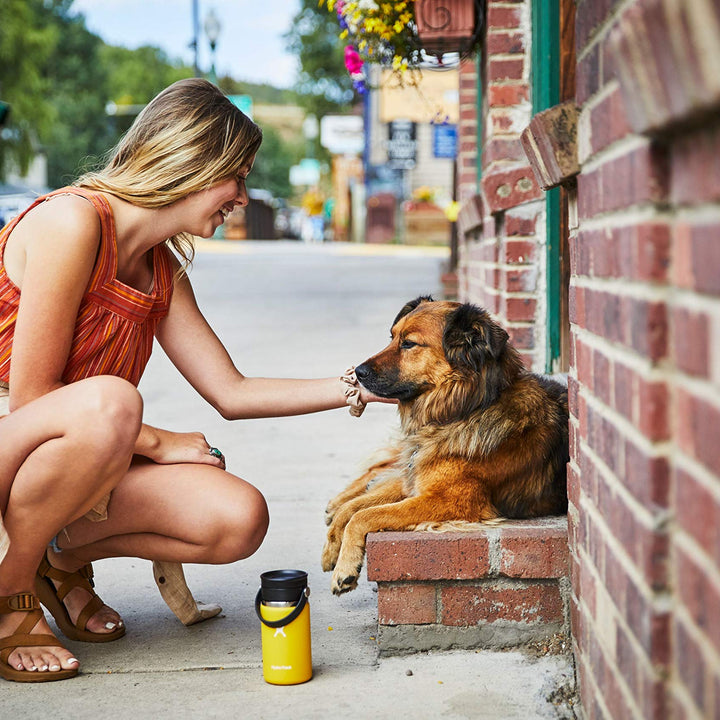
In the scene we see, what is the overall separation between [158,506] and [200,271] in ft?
50.4

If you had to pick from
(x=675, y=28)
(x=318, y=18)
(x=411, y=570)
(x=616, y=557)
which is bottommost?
(x=411, y=570)

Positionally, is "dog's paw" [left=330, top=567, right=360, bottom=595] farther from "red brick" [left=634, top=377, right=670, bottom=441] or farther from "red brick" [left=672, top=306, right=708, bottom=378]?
"red brick" [left=672, top=306, right=708, bottom=378]

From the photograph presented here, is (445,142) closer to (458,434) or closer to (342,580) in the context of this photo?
(458,434)

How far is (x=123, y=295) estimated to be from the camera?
294 cm

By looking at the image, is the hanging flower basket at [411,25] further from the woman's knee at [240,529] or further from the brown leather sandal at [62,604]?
the brown leather sandal at [62,604]

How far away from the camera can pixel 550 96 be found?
14.2 ft

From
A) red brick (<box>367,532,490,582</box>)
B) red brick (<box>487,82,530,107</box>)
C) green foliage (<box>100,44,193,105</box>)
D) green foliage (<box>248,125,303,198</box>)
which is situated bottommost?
red brick (<box>367,532,490,582</box>)

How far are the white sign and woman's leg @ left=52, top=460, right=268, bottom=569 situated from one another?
38417mm

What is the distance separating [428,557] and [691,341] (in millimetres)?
1636

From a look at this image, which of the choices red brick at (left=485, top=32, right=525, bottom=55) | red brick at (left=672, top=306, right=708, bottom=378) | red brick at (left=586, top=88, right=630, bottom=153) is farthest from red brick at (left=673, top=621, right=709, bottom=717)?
red brick at (left=485, top=32, right=525, bottom=55)

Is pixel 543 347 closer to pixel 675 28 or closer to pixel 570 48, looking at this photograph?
pixel 570 48

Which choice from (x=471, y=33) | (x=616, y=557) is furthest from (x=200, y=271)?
(x=616, y=557)

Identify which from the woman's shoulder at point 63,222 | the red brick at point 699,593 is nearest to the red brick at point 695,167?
the red brick at point 699,593

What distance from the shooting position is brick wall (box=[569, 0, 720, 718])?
1.24 m
